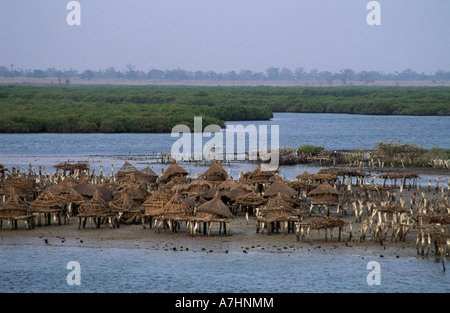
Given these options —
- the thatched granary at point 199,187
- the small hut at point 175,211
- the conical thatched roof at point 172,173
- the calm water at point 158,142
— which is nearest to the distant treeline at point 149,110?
the calm water at point 158,142

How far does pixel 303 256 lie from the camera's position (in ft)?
107

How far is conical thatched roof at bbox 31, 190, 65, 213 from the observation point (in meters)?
38.2

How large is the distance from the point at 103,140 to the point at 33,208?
5883 centimetres

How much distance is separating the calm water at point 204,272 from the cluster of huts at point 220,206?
10.1ft

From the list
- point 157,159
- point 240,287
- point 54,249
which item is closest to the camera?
point 240,287

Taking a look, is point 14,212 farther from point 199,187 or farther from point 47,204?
point 199,187

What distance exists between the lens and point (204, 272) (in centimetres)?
3019

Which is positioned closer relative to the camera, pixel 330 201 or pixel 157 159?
pixel 330 201

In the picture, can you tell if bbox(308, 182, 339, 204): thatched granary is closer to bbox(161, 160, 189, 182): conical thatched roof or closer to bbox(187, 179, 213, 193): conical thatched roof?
bbox(187, 179, 213, 193): conical thatched roof

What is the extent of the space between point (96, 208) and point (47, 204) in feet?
9.66

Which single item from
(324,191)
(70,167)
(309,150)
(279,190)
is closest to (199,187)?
(279,190)
